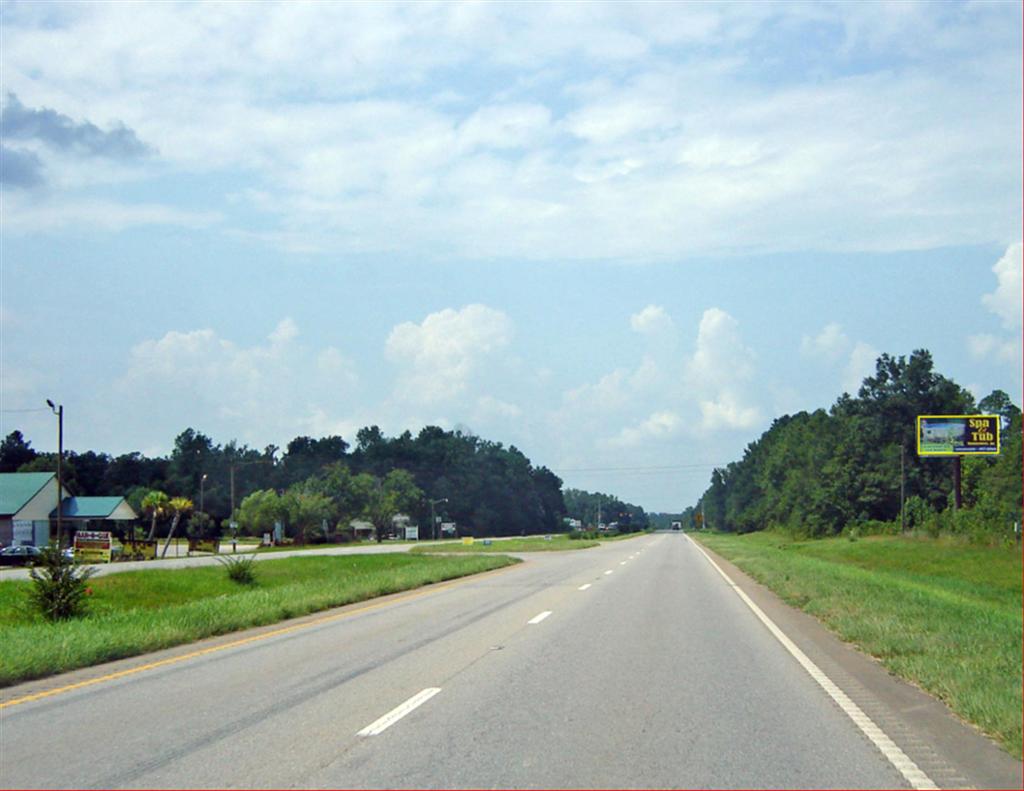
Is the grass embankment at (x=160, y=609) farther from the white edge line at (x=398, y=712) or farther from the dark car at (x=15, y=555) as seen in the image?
the dark car at (x=15, y=555)

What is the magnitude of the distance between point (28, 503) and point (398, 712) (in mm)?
75333

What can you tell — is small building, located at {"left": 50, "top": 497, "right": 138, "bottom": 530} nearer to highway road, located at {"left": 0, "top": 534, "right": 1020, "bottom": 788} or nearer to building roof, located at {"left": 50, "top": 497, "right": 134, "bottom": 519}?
building roof, located at {"left": 50, "top": 497, "right": 134, "bottom": 519}

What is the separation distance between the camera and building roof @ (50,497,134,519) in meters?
86.1

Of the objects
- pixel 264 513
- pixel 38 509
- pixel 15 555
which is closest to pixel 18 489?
pixel 38 509

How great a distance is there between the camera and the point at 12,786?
791 cm

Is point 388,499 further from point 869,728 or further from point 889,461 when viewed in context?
point 869,728

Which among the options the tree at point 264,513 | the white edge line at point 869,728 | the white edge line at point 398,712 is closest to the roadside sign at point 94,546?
the white edge line at point 869,728

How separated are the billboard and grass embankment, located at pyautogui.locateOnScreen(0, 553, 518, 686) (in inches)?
1933

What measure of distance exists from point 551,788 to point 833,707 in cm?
448

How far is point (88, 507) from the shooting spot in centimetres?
8825

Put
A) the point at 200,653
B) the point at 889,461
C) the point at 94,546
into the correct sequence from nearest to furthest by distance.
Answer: the point at 200,653
the point at 94,546
the point at 889,461

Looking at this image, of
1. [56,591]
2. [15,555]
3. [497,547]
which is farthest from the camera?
[497,547]

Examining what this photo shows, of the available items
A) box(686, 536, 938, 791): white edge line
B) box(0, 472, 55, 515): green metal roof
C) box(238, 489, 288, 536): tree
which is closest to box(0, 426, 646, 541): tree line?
box(238, 489, 288, 536): tree

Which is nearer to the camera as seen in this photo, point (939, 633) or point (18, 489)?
point (939, 633)
